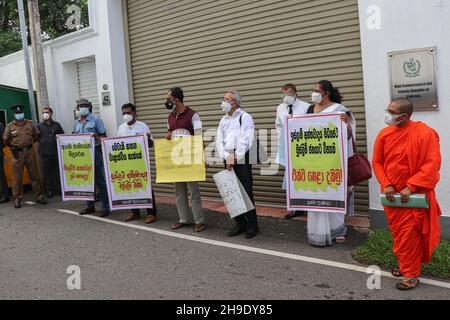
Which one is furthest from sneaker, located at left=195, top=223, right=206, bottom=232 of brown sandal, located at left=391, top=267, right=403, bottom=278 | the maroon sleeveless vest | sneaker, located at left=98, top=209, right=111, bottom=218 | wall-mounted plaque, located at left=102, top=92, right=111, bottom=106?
wall-mounted plaque, located at left=102, top=92, right=111, bottom=106

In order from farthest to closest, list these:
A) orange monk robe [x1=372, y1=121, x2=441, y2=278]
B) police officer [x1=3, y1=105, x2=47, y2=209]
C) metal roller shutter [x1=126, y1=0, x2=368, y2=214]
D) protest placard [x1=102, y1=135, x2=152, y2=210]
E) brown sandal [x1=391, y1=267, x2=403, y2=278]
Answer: police officer [x1=3, y1=105, x2=47, y2=209] < protest placard [x1=102, y1=135, x2=152, y2=210] < metal roller shutter [x1=126, y1=0, x2=368, y2=214] < brown sandal [x1=391, y1=267, x2=403, y2=278] < orange monk robe [x1=372, y1=121, x2=441, y2=278]

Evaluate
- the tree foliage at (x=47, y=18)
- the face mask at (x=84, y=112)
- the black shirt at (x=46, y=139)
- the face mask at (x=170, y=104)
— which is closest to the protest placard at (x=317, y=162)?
the face mask at (x=170, y=104)

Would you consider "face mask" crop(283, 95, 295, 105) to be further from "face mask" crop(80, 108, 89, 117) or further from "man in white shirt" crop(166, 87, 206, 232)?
"face mask" crop(80, 108, 89, 117)

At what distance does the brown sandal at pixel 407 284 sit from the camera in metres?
3.94

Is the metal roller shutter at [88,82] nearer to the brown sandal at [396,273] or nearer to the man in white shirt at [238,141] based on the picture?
the man in white shirt at [238,141]

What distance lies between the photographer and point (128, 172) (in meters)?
6.78

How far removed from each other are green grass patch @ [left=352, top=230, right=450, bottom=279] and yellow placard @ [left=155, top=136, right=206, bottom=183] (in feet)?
7.07

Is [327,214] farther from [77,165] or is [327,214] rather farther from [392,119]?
[77,165]

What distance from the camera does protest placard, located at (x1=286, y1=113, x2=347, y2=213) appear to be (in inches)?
196

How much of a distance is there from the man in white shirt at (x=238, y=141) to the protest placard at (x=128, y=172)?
142cm

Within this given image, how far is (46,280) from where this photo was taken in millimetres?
4539

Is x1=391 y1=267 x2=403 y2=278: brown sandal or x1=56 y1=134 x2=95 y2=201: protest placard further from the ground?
x1=56 y1=134 x2=95 y2=201: protest placard

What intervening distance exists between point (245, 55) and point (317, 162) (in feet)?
8.94

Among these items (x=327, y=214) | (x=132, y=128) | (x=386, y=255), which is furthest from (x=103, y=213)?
(x=386, y=255)
